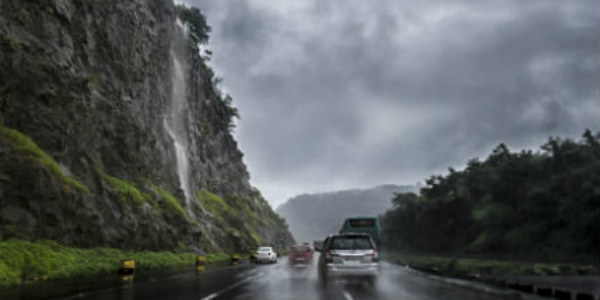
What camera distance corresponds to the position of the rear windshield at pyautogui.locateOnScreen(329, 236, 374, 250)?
1931 cm

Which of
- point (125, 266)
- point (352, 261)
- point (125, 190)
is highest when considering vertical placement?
point (125, 190)

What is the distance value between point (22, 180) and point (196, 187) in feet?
125

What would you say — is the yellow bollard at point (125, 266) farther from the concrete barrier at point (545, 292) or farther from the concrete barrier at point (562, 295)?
the concrete barrier at point (562, 295)

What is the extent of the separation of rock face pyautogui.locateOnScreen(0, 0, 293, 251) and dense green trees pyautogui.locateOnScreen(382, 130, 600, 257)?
2802cm

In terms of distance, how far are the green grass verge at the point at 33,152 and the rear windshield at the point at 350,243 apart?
55.4 feet

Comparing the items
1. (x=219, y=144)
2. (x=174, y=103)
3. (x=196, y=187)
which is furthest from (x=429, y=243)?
(x=174, y=103)

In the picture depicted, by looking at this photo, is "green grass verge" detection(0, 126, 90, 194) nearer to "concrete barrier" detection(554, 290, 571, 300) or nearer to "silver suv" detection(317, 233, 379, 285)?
"silver suv" detection(317, 233, 379, 285)

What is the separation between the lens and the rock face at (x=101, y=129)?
1121 inches

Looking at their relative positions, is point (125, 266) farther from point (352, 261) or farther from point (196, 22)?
point (196, 22)

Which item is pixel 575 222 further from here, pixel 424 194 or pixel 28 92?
pixel 424 194

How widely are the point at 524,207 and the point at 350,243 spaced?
43.1 m

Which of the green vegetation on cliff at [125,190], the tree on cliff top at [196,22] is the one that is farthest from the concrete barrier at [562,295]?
the tree on cliff top at [196,22]

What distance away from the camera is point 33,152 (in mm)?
28703

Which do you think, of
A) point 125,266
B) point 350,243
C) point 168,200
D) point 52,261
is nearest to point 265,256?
point 168,200
